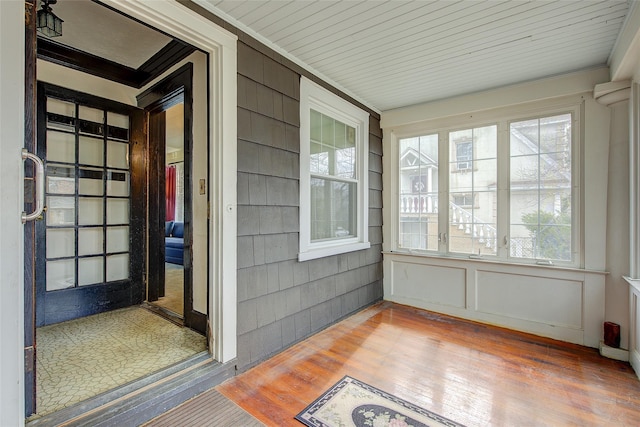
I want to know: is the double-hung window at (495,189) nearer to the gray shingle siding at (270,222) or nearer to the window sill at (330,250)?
the window sill at (330,250)

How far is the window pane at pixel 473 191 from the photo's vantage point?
3244mm

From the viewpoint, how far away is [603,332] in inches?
102

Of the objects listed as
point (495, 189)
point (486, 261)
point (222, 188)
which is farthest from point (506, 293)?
point (222, 188)

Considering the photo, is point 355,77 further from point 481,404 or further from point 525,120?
point 481,404

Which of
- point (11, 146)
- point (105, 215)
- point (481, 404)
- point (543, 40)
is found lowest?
point (481, 404)

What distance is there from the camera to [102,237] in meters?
3.10

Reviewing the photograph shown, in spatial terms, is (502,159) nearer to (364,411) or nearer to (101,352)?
(364,411)

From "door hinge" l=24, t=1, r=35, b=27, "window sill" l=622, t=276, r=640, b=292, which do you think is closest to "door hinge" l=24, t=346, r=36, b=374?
"door hinge" l=24, t=1, r=35, b=27

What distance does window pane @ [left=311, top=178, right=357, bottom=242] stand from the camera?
3.02 m

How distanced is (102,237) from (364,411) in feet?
10.0

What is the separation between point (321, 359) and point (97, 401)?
148cm

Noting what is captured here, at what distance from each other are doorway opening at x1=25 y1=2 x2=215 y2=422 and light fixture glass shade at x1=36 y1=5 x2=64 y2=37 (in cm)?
19

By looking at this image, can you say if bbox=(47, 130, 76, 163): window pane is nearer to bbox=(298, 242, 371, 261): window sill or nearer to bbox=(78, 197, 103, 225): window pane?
bbox=(78, 197, 103, 225): window pane

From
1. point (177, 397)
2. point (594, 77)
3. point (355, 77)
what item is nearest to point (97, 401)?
point (177, 397)
